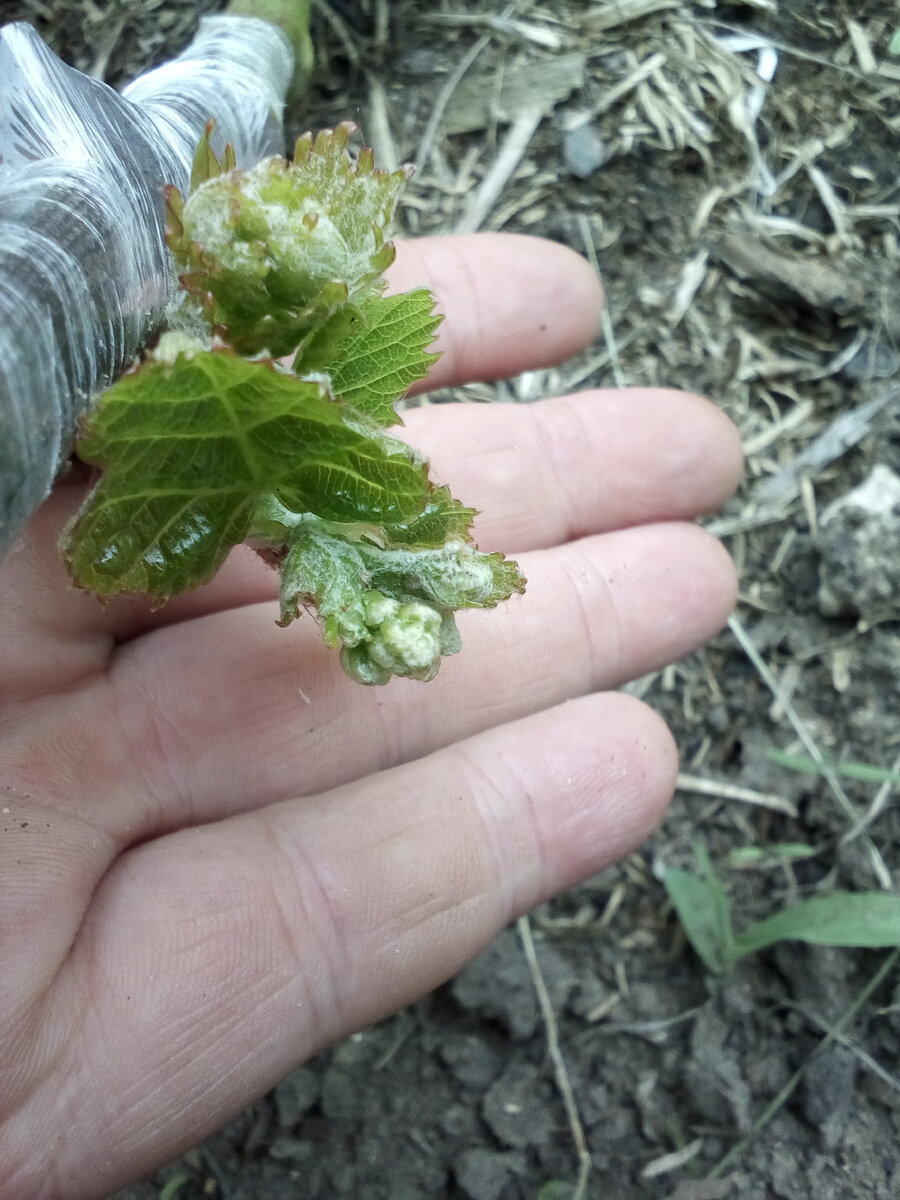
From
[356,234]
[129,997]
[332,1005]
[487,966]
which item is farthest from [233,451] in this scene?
[487,966]

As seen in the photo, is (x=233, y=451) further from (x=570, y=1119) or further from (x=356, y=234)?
(x=570, y=1119)

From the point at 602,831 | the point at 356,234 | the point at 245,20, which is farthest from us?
the point at 245,20

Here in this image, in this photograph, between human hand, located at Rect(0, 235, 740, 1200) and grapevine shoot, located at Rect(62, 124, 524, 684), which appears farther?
human hand, located at Rect(0, 235, 740, 1200)

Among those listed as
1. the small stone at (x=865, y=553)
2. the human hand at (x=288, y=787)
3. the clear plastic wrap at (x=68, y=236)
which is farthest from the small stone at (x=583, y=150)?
the clear plastic wrap at (x=68, y=236)

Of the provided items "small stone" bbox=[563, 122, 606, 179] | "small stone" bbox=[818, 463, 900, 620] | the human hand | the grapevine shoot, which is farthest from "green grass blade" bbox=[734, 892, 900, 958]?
"small stone" bbox=[563, 122, 606, 179]

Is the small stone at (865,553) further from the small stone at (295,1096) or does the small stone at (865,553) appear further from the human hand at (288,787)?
the small stone at (295,1096)

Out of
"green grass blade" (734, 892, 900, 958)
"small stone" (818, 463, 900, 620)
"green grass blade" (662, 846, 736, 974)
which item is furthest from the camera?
"small stone" (818, 463, 900, 620)

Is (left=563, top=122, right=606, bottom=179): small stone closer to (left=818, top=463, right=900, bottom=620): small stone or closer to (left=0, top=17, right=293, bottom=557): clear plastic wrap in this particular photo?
(left=818, top=463, right=900, bottom=620): small stone
